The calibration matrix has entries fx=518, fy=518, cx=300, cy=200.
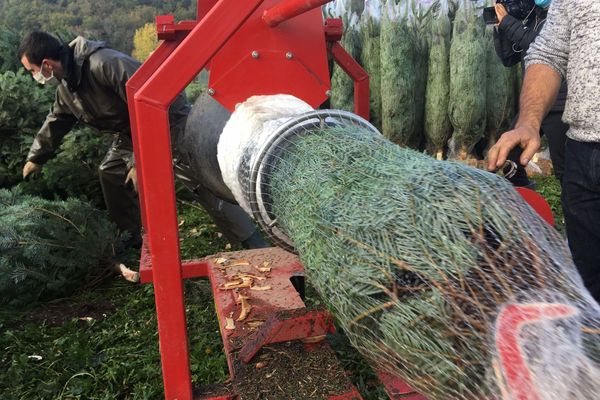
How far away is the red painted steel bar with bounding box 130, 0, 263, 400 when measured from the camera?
5.36 ft

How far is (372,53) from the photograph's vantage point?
6.90 meters

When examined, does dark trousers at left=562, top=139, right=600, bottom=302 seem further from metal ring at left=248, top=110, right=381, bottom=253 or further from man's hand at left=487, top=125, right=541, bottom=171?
metal ring at left=248, top=110, right=381, bottom=253

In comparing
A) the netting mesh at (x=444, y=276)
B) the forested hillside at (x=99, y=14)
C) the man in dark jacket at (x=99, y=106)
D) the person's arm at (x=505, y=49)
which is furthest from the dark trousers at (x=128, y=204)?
the forested hillside at (x=99, y=14)

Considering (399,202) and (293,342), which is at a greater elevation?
(399,202)

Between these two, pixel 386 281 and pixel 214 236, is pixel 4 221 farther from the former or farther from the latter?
pixel 386 281

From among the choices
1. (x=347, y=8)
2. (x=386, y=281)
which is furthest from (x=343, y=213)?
(x=347, y=8)

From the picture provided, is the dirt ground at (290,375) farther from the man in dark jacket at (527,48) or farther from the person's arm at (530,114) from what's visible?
the man in dark jacket at (527,48)

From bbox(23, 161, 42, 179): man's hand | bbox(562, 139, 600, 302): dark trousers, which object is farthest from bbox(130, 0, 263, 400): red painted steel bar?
bbox(23, 161, 42, 179): man's hand

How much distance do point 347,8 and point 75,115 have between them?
4809 millimetres

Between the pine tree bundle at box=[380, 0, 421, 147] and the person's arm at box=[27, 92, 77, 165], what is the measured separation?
371cm

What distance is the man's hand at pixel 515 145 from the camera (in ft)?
5.30

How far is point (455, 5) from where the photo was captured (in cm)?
700

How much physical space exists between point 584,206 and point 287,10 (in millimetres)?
1510

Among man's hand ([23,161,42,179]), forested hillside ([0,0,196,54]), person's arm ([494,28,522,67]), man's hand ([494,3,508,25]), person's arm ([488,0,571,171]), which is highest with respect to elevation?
forested hillside ([0,0,196,54])
